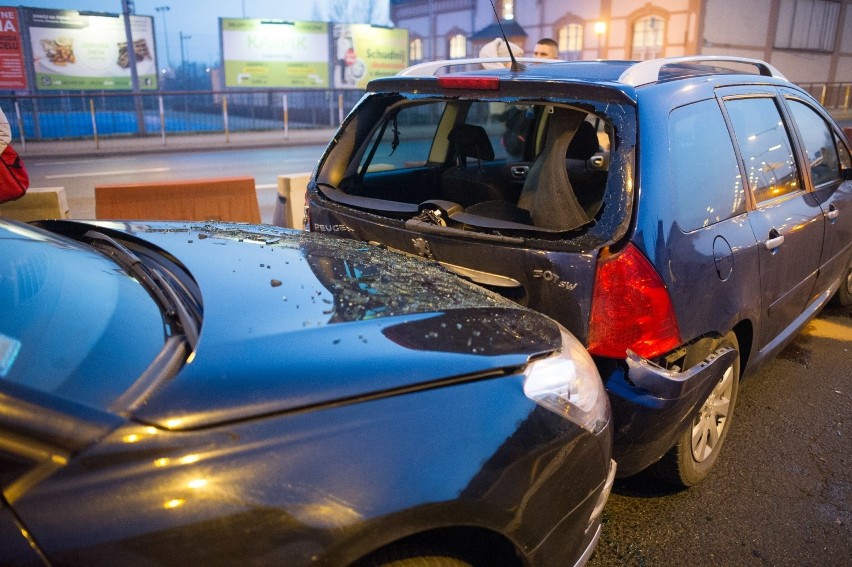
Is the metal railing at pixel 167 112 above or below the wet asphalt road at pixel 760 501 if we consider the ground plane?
above

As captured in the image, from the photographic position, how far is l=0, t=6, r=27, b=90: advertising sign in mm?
19875

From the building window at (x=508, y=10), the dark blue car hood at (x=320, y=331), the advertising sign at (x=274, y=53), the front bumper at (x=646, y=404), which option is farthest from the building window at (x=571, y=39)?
the dark blue car hood at (x=320, y=331)

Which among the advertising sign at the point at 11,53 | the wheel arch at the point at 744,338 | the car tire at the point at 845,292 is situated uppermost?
the advertising sign at the point at 11,53

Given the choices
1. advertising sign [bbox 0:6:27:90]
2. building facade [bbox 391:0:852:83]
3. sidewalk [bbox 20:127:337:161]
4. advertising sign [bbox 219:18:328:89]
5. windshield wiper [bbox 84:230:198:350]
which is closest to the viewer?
windshield wiper [bbox 84:230:198:350]

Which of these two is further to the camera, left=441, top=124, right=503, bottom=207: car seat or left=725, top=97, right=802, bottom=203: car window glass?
left=441, top=124, right=503, bottom=207: car seat

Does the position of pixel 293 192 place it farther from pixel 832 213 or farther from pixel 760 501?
pixel 760 501

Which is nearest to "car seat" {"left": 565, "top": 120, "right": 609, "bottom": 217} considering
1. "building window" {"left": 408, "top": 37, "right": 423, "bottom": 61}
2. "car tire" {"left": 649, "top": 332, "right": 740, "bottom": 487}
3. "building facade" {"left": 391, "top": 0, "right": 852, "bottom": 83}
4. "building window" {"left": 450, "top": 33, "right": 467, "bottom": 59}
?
"car tire" {"left": 649, "top": 332, "right": 740, "bottom": 487}

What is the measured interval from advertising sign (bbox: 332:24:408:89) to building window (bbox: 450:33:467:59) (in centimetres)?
1052

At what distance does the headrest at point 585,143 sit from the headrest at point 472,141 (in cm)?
50

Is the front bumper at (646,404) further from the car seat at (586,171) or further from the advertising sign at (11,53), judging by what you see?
the advertising sign at (11,53)

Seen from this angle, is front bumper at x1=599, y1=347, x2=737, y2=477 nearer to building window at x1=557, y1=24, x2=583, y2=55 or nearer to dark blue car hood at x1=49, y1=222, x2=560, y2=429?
dark blue car hood at x1=49, y1=222, x2=560, y2=429

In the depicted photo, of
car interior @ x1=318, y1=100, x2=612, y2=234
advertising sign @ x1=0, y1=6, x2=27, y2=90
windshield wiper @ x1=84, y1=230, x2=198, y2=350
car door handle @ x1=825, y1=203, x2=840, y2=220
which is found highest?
advertising sign @ x1=0, y1=6, x2=27, y2=90

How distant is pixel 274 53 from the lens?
25.1 m

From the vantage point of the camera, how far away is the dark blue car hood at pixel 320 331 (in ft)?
5.01
